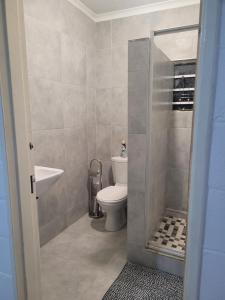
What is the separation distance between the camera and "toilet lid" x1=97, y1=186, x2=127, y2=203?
Answer: 2244 mm

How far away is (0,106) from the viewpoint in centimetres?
73

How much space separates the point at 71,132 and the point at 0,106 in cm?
174

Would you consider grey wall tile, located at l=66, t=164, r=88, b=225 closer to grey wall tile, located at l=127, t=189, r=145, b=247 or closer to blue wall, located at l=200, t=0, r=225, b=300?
grey wall tile, located at l=127, t=189, r=145, b=247

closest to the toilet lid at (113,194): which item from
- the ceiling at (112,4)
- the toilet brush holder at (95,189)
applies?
the toilet brush holder at (95,189)

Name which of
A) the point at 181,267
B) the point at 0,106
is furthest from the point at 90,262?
the point at 0,106

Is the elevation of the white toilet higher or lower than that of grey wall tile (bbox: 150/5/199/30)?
lower

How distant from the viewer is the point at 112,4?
2383mm

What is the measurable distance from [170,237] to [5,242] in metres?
1.72

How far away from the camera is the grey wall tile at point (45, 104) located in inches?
75.9

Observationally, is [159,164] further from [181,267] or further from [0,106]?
[0,106]

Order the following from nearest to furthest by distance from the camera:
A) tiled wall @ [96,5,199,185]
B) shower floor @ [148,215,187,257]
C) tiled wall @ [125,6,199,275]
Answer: tiled wall @ [125,6,199,275] < shower floor @ [148,215,187,257] < tiled wall @ [96,5,199,185]

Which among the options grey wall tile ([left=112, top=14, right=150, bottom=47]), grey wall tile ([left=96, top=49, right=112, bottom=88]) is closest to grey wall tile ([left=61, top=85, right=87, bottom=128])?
grey wall tile ([left=96, top=49, right=112, bottom=88])

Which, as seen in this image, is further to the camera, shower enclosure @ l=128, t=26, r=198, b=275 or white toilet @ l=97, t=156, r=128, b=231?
white toilet @ l=97, t=156, r=128, b=231

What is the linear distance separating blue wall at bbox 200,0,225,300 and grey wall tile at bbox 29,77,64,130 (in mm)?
1735
